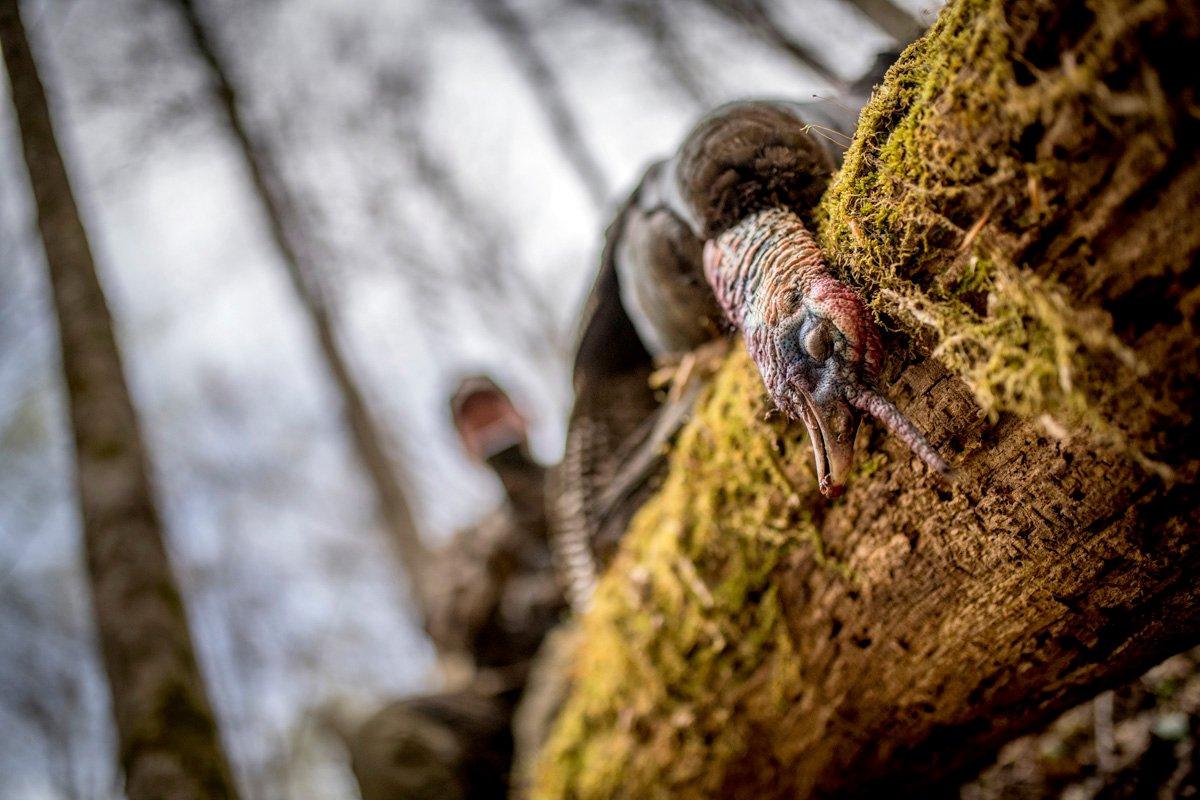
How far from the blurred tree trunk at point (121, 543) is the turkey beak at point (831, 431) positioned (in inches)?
74.7

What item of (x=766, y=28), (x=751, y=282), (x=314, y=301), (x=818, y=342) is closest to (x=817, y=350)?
(x=818, y=342)

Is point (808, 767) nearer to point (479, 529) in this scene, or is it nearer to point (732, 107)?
point (732, 107)

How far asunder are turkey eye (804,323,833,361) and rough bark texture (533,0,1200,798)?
110 mm

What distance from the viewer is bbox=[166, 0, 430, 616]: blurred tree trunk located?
557 cm

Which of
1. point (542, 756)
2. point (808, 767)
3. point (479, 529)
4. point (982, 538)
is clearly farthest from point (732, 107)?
point (479, 529)

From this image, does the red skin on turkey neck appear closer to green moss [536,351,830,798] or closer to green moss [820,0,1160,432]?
green moss [820,0,1160,432]

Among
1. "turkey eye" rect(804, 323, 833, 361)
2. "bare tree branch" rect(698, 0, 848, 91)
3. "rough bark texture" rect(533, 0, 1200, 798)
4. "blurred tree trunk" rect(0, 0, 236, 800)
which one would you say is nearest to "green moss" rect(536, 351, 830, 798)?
"rough bark texture" rect(533, 0, 1200, 798)

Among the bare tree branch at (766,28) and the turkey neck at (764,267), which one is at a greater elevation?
the bare tree branch at (766,28)

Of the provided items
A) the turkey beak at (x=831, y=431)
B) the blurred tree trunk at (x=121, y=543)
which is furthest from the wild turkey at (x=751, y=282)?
the blurred tree trunk at (x=121, y=543)

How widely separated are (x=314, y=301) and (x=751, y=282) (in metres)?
6.12

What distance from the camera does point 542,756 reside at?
2.33 metres

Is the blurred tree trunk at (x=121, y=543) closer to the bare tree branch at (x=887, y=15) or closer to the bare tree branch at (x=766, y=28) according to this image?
the bare tree branch at (x=887, y=15)

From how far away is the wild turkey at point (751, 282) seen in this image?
90 cm

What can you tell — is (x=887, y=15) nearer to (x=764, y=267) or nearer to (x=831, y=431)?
(x=764, y=267)
